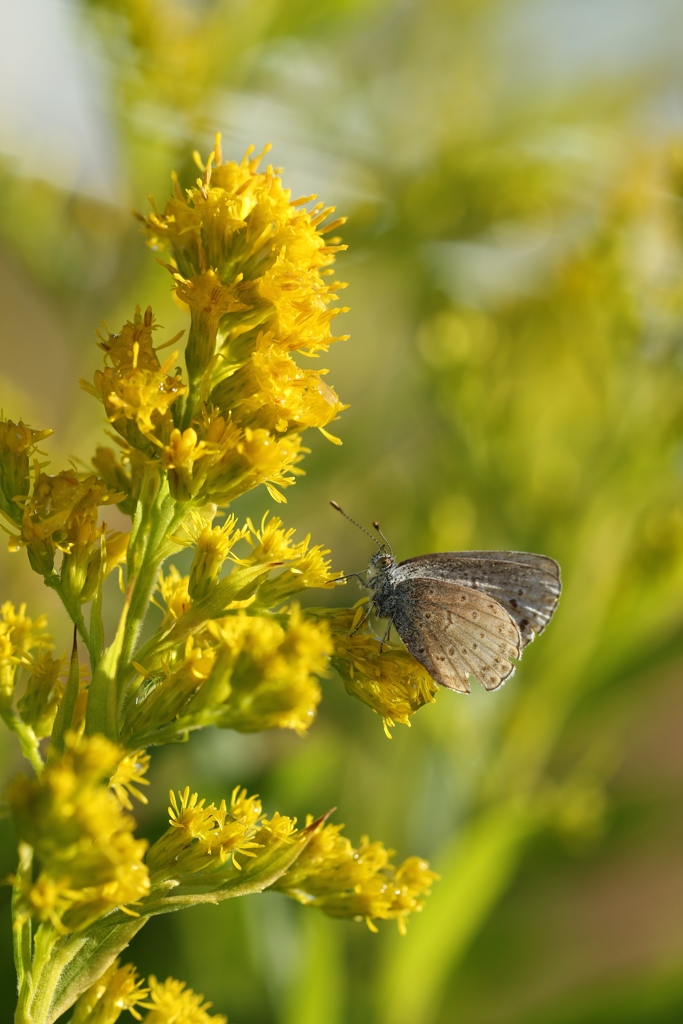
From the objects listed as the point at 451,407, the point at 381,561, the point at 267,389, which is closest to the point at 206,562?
the point at 267,389

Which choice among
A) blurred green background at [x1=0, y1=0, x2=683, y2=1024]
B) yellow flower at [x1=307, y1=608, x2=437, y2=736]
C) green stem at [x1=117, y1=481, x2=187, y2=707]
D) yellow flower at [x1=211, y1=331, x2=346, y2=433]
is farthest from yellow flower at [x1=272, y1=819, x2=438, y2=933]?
blurred green background at [x1=0, y1=0, x2=683, y2=1024]

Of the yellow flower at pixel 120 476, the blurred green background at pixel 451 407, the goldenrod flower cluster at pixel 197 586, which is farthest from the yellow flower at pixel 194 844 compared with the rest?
the blurred green background at pixel 451 407

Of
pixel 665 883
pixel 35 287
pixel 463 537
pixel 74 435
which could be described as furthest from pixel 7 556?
pixel 665 883

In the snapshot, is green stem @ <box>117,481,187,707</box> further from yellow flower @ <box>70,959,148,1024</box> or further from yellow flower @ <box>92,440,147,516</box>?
yellow flower @ <box>70,959,148,1024</box>

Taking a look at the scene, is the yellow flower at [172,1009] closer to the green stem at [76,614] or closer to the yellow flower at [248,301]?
the green stem at [76,614]

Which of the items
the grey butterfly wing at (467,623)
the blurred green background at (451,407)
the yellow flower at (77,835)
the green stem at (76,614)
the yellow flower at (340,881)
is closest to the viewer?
the yellow flower at (77,835)

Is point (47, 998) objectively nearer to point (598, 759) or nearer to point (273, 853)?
point (273, 853)
